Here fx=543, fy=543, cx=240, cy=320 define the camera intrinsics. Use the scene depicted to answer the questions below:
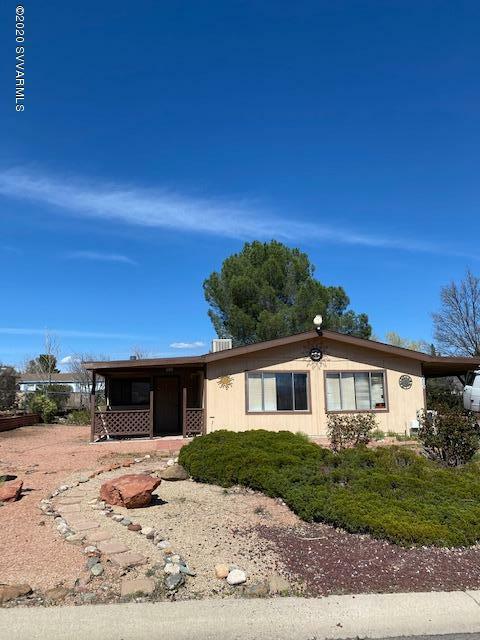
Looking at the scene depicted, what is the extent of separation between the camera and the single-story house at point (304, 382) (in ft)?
49.9

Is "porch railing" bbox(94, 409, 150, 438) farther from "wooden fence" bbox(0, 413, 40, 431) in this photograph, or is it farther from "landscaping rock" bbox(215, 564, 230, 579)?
"landscaping rock" bbox(215, 564, 230, 579)

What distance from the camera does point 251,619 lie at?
3.89 m

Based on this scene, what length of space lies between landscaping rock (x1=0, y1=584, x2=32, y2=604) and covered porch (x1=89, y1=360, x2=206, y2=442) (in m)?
12.2

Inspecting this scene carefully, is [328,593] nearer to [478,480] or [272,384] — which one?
[478,480]

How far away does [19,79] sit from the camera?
915 cm

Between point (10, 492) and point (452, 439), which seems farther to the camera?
point (452, 439)

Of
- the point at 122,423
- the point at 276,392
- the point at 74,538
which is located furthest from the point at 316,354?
the point at 74,538

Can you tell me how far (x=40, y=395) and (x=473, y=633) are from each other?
22.7m

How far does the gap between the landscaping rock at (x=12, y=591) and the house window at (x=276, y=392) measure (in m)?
11.2

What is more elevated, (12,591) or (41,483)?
(41,483)

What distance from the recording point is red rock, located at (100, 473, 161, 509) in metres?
6.93

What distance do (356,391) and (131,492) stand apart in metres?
9.88

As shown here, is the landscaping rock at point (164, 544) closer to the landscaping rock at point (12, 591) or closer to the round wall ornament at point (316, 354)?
the landscaping rock at point (12, 591)

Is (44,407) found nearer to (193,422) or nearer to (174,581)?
(193,422)
